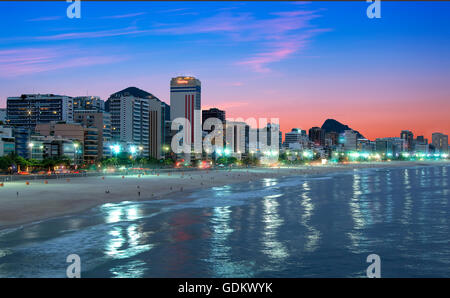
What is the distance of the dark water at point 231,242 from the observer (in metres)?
23.8

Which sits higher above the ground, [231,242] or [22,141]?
[22,141]

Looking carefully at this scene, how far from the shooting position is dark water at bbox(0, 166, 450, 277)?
2381 centimetres

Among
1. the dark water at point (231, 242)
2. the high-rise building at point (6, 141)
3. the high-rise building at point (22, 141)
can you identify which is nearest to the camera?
the dark water at point (231, 242)

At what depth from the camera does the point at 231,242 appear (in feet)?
102

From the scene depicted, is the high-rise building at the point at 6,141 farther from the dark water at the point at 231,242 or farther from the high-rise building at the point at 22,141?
the dark water at the point at 231,242

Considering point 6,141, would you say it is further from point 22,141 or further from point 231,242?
point 231,242

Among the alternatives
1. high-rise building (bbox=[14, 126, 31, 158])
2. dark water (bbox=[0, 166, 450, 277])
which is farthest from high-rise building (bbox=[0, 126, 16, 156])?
dark water (bbox=[0, 166, 450, 277])

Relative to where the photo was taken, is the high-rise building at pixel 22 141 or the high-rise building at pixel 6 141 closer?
the high-rise building at pixel 6 141

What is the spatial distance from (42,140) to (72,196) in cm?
13854

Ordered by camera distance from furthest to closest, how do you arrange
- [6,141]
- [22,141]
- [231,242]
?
[22,141], [6,141], [231,242]

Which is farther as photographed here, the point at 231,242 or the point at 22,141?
the point at 22,141

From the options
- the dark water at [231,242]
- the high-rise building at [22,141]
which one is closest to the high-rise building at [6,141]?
the high-rise building at [22,141]

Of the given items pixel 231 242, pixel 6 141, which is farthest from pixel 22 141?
pixel 231 242
